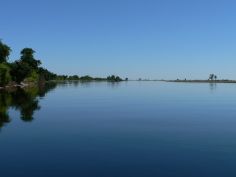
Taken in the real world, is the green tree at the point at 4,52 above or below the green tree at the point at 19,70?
above

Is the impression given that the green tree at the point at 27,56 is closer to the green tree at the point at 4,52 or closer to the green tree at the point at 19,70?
the green tree at the point at 19,70

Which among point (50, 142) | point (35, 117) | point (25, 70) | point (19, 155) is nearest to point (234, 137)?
point (50, 142)

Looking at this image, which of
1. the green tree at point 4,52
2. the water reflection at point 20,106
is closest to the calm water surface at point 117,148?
the water reflection at point 20,106

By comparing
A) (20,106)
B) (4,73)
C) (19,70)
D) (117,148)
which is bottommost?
(20,106)

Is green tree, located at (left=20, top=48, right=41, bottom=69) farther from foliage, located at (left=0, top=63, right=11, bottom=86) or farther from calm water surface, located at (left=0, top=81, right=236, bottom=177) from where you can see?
calm water surface, located at (left=0, top=81, right=236, bottom=177)

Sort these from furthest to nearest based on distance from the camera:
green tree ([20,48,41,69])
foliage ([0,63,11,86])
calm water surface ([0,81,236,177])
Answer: green tree ([20,48,41,69])
foliage ([0,63,11,86])
calm water surface ([0,81,236,177])

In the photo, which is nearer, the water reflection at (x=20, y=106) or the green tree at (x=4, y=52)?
the water reflection at (x=20, y=106)

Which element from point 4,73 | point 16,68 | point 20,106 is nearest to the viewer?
point 20,106

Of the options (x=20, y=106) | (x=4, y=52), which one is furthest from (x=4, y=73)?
(x=20, y=106)

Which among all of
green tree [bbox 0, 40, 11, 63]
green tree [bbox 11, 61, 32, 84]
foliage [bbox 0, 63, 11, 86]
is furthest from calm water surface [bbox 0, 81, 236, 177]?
green tree [bbox 11, 61, 32, 84]

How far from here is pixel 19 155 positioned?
2245 cm

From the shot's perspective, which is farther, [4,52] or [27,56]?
[27,56]

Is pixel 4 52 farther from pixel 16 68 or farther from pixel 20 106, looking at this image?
pixel 20 106

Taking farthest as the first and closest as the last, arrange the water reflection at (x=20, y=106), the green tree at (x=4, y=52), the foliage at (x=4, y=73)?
the green tree at (x=4, y=52) → the foliage at (x=4, y=73) → the water reflection at (x=20, y=106)
